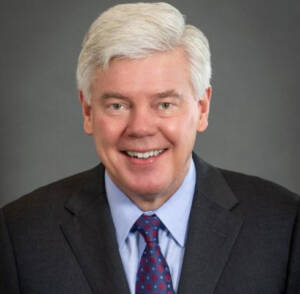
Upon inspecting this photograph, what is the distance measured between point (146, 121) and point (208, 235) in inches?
16.3

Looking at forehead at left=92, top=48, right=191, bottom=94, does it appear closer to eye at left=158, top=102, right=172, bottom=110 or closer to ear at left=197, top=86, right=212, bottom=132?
eye at left=158, top=102, right=172, bottom=110

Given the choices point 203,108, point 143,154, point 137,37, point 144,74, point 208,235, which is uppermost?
point 137,37

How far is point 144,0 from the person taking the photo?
10.7ft

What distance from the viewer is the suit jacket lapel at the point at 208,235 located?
2271 mm

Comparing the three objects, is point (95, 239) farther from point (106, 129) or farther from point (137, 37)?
point (137, 37)

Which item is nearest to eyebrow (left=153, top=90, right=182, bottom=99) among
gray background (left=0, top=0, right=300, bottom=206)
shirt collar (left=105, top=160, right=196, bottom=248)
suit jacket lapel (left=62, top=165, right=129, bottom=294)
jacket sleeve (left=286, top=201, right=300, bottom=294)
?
shirt collar (left=105, top=160, right=196, bottom=248)

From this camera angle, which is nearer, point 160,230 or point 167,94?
point 167,94

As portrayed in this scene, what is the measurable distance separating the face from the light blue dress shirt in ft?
0.11

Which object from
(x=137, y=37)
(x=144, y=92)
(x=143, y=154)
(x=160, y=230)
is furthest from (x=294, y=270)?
(x=137, y=37)

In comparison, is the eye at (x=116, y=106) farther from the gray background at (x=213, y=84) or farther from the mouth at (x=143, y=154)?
the gray background at (x=213, y=84)

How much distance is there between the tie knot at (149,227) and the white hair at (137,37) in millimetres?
425

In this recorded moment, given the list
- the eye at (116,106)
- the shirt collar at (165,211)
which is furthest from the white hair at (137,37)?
the shirt collar at (165,211)

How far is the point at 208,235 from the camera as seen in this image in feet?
7.68

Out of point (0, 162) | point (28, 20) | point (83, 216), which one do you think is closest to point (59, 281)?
Answer: point (83, 216)
